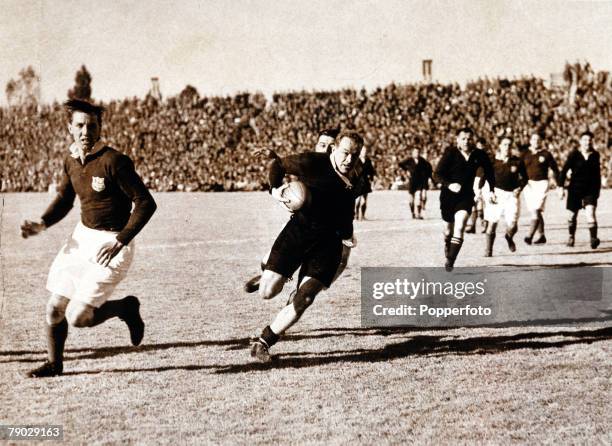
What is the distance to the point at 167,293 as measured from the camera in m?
7.59

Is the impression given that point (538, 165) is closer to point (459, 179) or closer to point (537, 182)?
point (537, 182)

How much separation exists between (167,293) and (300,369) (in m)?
2.99

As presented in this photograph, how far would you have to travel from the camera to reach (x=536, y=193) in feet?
38.1

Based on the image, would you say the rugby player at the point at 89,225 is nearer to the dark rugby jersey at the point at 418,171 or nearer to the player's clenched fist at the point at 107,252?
the player's clenched fist at the point at 107,252

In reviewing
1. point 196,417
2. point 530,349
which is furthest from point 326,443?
point 530,349

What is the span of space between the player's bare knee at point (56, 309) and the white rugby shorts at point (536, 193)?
8.55 meters

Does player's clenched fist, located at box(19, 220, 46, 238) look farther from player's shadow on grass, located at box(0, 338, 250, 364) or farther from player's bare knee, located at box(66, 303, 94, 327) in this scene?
player's shadow on grass, located at box(0, 338, 250, 364)

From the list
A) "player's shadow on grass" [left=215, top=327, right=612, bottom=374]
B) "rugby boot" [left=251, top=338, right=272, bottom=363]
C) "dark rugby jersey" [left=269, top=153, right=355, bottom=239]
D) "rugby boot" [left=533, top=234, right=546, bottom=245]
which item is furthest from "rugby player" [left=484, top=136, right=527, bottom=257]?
"rugby boot" [left=251, top=338, right=272, bottom=363]

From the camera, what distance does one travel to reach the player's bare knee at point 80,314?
4.48 metres

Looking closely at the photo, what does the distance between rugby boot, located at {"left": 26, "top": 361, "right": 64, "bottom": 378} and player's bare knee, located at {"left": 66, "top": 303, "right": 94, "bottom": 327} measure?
284 mm

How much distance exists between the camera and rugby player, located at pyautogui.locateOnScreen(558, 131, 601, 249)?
10828 millimetres

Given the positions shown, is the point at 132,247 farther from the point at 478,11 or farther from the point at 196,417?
the point at 478,11

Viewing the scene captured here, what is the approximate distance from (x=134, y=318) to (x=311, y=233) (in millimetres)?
1241

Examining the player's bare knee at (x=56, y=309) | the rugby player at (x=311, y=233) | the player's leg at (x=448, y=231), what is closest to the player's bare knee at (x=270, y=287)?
the rugby player at (x=311, y=233)
